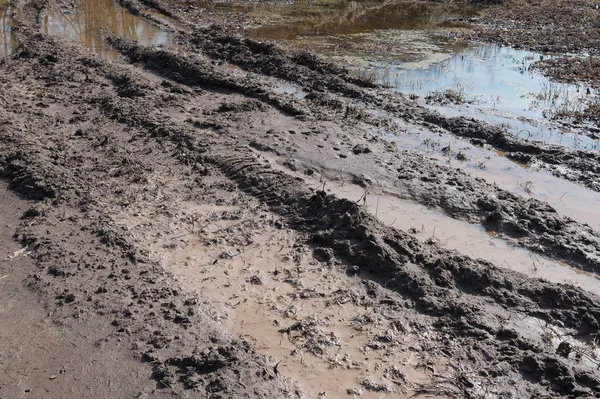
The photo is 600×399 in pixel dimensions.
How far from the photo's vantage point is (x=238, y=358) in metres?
4.02

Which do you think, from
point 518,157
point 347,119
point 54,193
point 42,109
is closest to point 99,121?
point 42,109

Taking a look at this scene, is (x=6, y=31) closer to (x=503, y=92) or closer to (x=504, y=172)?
(x=503, y=92)

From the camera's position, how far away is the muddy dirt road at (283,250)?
406cm

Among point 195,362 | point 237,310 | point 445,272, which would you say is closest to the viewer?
point 195,362

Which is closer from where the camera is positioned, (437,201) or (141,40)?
(437,201)

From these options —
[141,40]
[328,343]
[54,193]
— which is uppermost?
[141,40]

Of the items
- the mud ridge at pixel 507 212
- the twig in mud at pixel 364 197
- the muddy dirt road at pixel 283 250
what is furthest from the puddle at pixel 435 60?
the twig in mud at pixel 364 197

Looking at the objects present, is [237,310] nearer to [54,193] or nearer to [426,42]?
[54,193]

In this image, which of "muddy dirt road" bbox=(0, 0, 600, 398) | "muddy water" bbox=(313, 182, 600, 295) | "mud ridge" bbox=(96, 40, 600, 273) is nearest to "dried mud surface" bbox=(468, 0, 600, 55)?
"muddy dirt road" bbox=(0, 0, 600, 398)

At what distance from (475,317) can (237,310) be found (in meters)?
2.18

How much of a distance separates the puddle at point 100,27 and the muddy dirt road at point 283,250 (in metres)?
4.98

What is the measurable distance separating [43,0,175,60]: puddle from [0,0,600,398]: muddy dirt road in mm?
4979

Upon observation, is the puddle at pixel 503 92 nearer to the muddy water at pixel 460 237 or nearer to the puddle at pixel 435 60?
the puddle at pixel 435 60

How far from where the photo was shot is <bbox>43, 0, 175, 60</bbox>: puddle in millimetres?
14672
